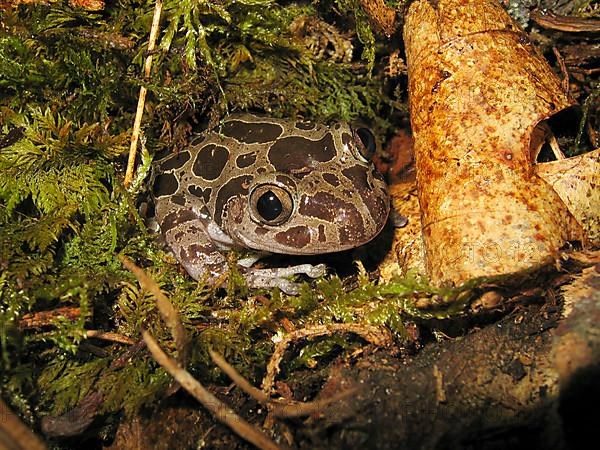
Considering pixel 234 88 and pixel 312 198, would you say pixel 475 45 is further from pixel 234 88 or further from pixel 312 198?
pixel 234 88

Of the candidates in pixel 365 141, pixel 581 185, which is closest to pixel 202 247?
pixel 365 141

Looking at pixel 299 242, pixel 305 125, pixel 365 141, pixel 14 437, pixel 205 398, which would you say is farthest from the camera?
pixel 305 125

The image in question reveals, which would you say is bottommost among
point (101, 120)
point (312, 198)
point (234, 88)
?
point (312, 198)

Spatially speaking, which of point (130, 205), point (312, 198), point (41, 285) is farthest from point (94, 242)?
point (312, 198)

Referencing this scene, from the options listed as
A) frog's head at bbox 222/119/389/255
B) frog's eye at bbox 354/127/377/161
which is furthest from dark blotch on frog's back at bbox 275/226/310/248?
frog's eye at bbox 354/127/377/161

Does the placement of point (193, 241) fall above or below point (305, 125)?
below

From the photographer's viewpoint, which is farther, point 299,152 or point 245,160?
point 245,160

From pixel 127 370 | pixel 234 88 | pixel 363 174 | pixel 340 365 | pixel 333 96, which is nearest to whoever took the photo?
pixel 340 365

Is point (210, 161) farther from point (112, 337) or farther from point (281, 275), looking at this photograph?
point (112, 337)
